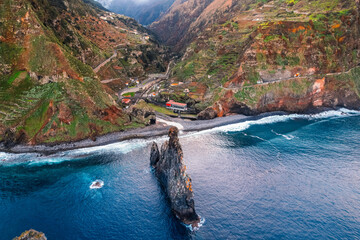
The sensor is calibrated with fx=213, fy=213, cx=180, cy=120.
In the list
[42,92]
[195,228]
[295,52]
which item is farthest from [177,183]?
[295,52]

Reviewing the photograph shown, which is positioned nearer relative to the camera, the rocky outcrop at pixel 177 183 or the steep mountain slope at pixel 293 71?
the rocky outcrop at pixel 177 183

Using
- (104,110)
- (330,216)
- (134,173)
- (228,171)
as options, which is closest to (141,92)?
(104,110)

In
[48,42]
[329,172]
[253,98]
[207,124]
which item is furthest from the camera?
[253,98]

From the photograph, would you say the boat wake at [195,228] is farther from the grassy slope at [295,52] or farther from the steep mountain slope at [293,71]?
the grassy slope at [295,52]

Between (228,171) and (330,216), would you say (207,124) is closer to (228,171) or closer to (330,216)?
(228,171)

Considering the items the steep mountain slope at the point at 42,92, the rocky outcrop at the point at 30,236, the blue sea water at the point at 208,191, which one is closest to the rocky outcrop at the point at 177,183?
the blue sea water at the point at 208,191
